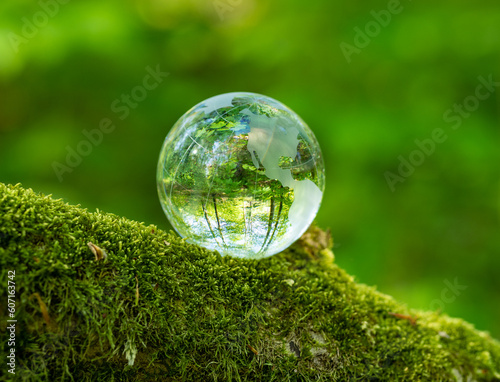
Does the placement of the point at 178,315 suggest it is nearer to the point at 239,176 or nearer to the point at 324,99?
the point at 239,176

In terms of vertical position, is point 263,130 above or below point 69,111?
below

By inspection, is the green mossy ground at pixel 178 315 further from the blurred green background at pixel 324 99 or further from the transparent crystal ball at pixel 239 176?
the blurred green background at pixel 324 99

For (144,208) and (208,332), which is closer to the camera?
(208,332)

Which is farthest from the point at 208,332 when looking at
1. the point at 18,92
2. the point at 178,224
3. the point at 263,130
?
the point at 18,92

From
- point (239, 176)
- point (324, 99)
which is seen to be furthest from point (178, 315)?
point (324, 99)

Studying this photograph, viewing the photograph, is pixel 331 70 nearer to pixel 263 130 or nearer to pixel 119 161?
pixel 119 161

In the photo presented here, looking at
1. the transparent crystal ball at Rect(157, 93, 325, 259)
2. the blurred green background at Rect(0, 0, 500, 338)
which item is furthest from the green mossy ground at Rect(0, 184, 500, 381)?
the blurred green background at Rect(0, 0, 500, 338)
